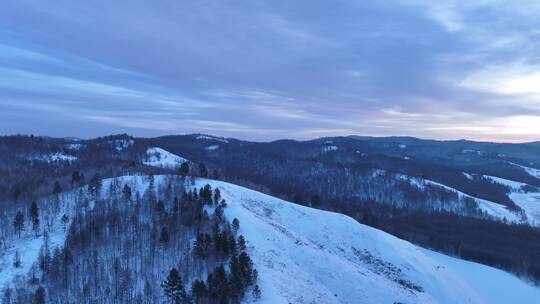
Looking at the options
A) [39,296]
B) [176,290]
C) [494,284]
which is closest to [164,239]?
[176,290]

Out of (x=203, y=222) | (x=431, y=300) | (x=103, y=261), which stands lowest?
(x=431, y=300)

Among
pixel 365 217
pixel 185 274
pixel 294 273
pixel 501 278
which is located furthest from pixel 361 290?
pixel 365 217

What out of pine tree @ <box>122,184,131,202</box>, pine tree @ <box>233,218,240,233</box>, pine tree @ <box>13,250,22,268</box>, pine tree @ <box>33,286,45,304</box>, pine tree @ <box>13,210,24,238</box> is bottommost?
pine tree @ <box>33,286,45,304</box>

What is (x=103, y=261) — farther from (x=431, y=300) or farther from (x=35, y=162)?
(x=35, y=162)

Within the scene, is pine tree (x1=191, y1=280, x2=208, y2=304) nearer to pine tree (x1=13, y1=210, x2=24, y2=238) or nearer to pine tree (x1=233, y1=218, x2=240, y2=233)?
pine tree (x1=233, y1=218, x2=240, y2=233)

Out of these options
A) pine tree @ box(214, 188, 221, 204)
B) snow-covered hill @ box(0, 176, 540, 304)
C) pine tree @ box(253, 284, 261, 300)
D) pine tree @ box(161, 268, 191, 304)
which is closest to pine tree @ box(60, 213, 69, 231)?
snow-covered hill @ box(0, 176, 540, 304)

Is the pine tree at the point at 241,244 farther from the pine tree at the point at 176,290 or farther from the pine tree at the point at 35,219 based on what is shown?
the pine tree at the point at 35,219
